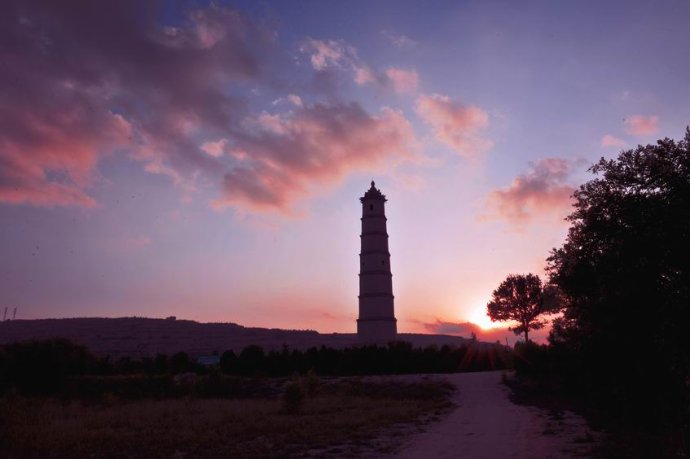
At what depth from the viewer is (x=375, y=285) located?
56.1 m

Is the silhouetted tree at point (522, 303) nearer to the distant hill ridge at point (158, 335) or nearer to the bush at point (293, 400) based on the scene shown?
the distant hill ridge at point (158, 335)

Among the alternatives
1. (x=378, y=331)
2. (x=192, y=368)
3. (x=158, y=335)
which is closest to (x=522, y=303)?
(x=378, y=331)

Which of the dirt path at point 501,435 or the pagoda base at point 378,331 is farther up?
the pagoda base at point 378,331

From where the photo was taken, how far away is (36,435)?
51.4ft

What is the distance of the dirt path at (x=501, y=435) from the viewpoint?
1342 cm

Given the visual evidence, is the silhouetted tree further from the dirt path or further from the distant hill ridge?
the dirt path

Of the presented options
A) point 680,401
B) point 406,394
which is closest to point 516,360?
point 406,394

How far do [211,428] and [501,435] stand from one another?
922 cm

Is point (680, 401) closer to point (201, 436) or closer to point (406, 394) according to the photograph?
point (201, 436)

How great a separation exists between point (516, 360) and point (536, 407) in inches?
553

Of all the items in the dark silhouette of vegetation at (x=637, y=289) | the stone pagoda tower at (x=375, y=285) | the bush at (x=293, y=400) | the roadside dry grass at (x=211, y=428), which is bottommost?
the roadside dry grass at (x=211, y=428)

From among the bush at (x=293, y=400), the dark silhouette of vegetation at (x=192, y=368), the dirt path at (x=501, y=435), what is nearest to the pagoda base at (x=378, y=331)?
the dark silhouette of vegetation at (x=192, y=368)

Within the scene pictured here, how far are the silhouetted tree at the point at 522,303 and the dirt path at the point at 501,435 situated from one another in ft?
114

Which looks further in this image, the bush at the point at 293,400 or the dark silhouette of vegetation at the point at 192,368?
the dark silhouette of vegetation at the point at 192,368
